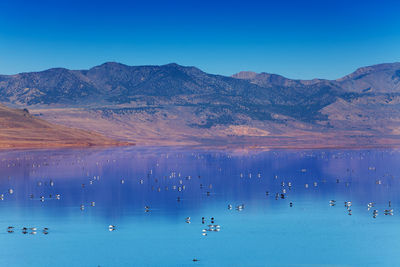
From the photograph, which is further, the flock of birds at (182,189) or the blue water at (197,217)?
the flock of birds at (182,189)

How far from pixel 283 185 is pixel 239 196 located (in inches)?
653

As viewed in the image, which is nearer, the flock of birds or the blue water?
the blue water

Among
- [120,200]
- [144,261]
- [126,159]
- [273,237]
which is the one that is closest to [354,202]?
[273,237]

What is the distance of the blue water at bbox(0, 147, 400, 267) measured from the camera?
54156 mm

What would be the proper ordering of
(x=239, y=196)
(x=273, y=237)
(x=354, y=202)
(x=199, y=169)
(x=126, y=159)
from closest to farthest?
(x=273, y=237) < (x=354, y=202) < (x=239, y=196) < (x=199, y=169) < (x=126, y=159)

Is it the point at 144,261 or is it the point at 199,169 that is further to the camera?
the point at 199,169

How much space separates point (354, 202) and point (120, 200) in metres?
33.9

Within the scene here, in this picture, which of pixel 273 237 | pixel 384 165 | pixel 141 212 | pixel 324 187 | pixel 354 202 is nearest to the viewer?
pixel 273 237

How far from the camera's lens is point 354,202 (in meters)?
86.1

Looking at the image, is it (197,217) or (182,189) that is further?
(182,189)

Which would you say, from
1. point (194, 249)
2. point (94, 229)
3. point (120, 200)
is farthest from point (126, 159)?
point (194, 249)

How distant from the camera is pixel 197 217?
73375mm

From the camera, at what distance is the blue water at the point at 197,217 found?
5416 cm

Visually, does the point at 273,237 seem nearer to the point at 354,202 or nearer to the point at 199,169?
the point at 354,202
